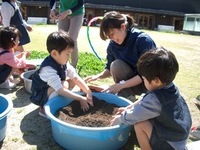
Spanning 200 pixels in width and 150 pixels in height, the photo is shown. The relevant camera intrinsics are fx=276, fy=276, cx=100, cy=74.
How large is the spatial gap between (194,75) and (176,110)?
315cm

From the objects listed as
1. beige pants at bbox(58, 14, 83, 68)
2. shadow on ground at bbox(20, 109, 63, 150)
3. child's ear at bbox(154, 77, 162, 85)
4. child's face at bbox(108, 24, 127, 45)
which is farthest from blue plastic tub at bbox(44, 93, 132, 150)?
beige pants at bbox(58, 14, 83, 68)

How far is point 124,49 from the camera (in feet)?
8.59

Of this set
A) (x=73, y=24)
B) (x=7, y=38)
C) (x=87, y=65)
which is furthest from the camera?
(x=87, y=65)

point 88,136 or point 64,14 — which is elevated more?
point 64,14

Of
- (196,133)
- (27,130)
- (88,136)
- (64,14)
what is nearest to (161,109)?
(88,136)

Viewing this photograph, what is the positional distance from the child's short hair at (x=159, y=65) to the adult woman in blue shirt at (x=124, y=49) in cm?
69

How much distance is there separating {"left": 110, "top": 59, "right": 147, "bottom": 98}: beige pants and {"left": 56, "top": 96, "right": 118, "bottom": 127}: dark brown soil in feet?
1.08

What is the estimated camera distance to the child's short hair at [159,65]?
1.68 meters

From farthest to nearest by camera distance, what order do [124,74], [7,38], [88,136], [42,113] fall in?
[7,38] < [124,74] < [42,113] < [88,136]

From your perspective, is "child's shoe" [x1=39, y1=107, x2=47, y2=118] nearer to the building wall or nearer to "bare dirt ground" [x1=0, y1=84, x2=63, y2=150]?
"bare dirt ground" [x1=0, y1=84, x2=63, y2=150]

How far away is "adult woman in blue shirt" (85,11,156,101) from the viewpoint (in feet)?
7.75

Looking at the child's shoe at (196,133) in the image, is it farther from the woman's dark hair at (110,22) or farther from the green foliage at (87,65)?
the green foliage at (87,65)

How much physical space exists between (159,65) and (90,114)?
34.2 inches

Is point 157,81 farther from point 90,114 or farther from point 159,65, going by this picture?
point 90,114
